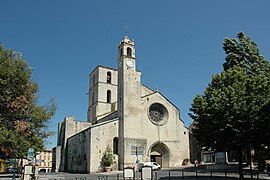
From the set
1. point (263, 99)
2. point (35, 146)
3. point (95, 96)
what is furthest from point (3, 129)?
point (95, 96)

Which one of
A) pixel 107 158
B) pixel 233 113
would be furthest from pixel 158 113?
pixel 233 113

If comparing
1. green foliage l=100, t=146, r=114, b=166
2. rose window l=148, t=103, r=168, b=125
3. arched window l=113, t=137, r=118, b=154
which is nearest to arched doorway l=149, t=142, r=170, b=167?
rose window l=148, t=103, r=168, b=125

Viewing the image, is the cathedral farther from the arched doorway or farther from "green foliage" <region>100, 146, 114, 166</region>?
"green foliage" <region>100, 146, 114, 166</region>

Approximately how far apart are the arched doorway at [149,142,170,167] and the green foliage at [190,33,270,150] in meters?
20.4

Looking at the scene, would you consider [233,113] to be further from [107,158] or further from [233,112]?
[107,158]

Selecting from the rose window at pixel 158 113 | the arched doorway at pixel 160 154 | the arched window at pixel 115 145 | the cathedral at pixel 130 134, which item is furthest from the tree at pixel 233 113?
the arched doorway at pixel 160 154

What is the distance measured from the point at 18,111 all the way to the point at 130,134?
1925 cm

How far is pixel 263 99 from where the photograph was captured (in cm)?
1880

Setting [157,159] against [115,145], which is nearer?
[115,145]

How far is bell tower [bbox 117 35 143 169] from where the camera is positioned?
3683cm

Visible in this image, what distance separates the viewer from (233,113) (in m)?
18.5

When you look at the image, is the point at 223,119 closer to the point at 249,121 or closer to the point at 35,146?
the point at 249,121

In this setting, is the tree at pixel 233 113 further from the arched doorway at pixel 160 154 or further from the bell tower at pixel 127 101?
the arched doorway at pixel 160 154

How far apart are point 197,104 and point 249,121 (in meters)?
4.26
